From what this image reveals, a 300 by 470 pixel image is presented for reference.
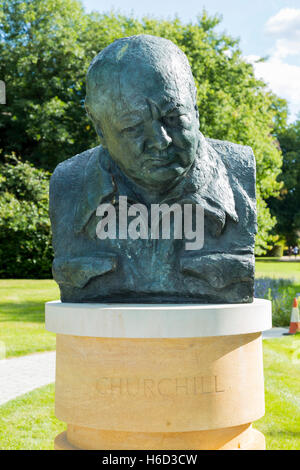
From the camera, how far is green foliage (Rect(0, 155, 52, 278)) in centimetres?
1606

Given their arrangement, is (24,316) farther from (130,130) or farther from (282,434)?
(130,130)

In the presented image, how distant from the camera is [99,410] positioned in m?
3.55

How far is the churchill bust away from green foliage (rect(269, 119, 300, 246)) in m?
32.6

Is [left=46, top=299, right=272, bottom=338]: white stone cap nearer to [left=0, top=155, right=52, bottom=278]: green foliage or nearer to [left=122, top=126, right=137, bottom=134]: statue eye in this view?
[left=122, top=126, right=137, bottom=134]: statue eye

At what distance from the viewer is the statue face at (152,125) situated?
11.6ft

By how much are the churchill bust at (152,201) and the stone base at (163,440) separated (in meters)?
0.87

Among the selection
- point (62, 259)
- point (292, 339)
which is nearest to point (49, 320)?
point (62, 259)

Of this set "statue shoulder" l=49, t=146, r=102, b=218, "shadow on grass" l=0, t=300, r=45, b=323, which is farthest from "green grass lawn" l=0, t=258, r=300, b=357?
"statue shoulder" l=49, t=146, r=102, b=218

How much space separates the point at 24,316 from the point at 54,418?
6.13 metres

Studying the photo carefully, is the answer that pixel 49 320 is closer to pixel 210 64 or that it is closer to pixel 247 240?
pixel 247 240

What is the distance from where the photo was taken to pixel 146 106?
353 centimetres

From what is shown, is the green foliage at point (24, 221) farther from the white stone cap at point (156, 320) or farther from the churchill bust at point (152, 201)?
the white stone cap at point (156, 320)

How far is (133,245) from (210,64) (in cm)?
1369

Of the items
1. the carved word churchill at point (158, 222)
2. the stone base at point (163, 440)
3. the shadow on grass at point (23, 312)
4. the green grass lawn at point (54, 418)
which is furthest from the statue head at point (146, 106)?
A: the shadow on grass at point (23, 312)
